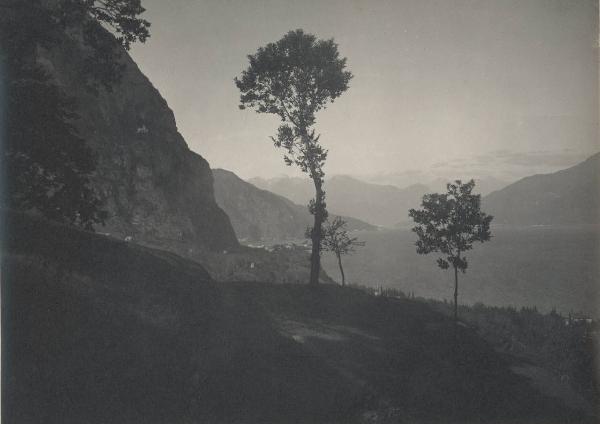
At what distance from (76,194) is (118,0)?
20.0 feet

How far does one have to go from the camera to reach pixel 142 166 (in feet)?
Result: 141

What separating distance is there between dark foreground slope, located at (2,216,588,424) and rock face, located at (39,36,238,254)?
87.5 feet

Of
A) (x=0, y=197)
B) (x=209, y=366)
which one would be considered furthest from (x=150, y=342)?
(x=0, y=197)

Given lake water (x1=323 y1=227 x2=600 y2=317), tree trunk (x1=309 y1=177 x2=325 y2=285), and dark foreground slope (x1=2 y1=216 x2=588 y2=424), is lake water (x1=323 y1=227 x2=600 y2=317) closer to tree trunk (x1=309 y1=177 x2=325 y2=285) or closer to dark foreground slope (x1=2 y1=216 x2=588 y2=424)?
tree trunk (x1=309 y1=177 x2=325 y2=285)

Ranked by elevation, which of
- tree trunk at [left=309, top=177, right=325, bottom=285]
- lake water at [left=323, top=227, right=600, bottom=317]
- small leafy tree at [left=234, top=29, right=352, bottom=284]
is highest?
small leafy tree at [left=234, top=29, right=352, bottom=284]

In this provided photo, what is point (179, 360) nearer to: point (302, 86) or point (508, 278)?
point (302, 86)

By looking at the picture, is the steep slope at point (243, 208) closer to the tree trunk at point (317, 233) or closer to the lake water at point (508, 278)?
the lake water at point (508, 278)

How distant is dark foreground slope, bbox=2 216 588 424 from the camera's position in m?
6.23

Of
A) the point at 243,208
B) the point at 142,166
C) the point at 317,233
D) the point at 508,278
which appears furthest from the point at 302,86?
the point at 243,208

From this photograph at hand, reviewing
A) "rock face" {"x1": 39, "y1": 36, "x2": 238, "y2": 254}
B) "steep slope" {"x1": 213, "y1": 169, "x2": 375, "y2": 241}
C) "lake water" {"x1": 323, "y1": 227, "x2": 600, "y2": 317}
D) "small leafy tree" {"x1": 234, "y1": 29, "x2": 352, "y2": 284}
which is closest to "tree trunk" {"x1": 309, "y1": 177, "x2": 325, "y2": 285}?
"small leafy tree" {"x1": 234, "y1": 29, "x2": 352, "y2": 284}

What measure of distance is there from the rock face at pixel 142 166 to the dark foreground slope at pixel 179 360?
2666cm

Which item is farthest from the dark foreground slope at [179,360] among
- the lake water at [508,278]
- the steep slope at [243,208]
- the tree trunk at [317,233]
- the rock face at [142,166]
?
the steep slope at [243,208]

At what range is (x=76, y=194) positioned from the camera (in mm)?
8180

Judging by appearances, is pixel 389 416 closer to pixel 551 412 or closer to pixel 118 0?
pixel 551 412
